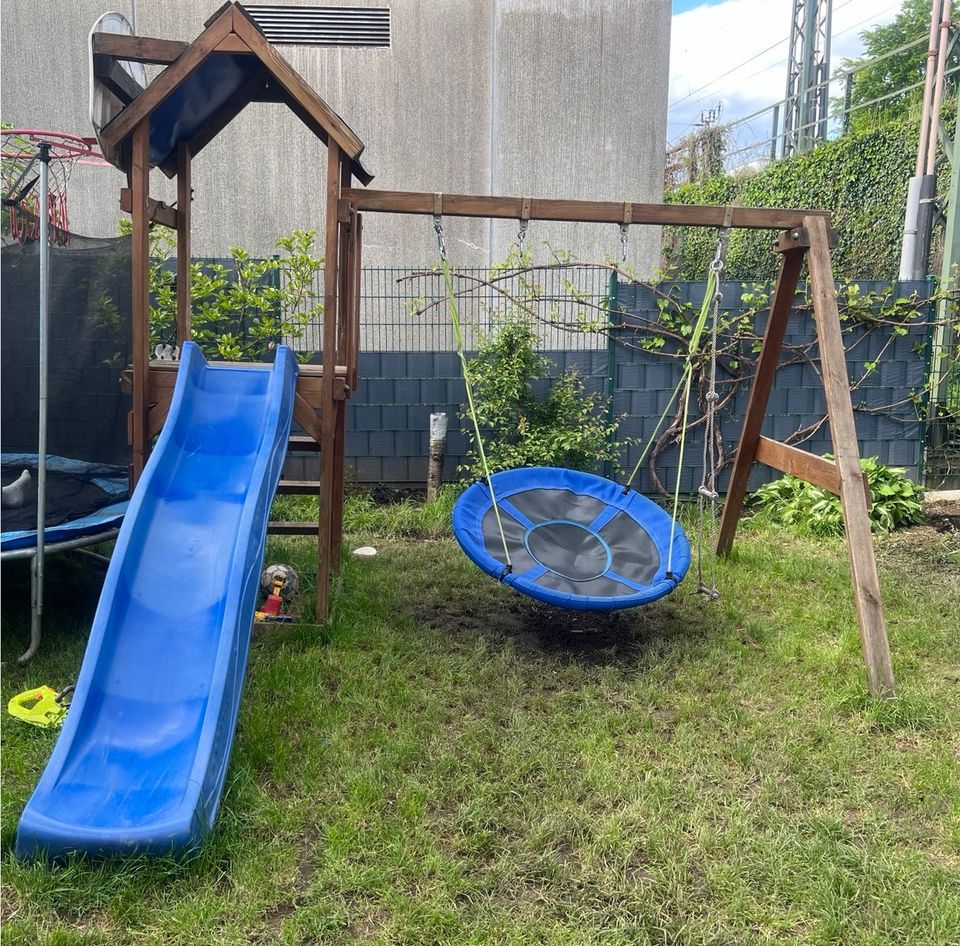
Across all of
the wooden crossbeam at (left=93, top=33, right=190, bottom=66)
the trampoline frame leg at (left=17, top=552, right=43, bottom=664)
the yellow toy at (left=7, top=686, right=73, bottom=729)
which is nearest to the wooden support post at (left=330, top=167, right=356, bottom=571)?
the wooden crossbeam at (left=93, top=33, right=190, bottom=66)

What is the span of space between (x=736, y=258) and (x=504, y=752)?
12533 mm

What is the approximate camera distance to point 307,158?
306 inches

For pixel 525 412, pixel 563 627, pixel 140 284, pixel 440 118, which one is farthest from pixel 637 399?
pixel 140 284

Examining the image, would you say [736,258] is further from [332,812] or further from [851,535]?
[332,812]

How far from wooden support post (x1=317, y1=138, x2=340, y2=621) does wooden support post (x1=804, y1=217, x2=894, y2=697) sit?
2.10 metres

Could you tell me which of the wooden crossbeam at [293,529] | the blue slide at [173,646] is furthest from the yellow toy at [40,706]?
the wooden crossbeam at [293,529]

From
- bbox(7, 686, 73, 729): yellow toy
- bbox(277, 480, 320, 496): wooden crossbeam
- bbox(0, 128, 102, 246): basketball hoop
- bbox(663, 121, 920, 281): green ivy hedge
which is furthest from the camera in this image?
bbox(663, 121, 920, 281): green ivy hedge

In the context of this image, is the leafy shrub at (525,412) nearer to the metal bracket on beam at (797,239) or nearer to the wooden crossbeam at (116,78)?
the metal bracket on beam at (797,239)

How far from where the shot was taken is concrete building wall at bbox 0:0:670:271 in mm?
7691

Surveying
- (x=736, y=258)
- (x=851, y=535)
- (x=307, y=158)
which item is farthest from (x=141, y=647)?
(x=736, y=258)

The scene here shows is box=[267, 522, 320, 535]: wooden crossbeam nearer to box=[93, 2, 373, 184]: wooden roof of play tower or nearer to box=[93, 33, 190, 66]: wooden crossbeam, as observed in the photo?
box=[93, 2, 373, 184]: wooden roof of play tower

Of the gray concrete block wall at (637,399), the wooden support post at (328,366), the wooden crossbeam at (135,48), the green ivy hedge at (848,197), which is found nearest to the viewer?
the wooden crossbeam at (135,48)

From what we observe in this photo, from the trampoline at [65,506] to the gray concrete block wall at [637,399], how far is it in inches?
81.8

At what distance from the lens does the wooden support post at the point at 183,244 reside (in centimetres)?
411
